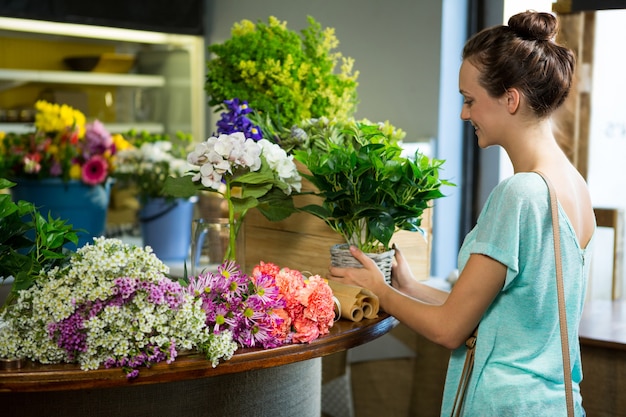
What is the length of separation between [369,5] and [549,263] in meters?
2.65

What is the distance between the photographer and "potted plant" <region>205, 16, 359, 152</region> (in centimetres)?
243

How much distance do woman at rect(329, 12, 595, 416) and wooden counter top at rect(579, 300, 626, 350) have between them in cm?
99

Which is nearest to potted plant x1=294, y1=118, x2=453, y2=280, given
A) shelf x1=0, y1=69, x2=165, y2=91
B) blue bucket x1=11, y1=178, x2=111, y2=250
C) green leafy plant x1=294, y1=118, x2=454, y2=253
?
green leafy plant x1=294, y1=118, x2=454, y2=253

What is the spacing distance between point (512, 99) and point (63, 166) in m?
2.37

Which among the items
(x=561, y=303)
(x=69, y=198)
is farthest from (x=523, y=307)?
(x=69, y=198)

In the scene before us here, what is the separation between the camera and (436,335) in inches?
66.5

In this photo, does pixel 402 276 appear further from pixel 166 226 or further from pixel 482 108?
pixel 166 226

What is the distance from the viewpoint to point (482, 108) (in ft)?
5.57

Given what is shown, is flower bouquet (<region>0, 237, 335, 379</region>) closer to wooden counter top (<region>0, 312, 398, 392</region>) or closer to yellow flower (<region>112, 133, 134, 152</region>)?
wooden counter top (<region>0, 312, 398, 392</region>)

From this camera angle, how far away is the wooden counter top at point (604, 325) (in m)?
2.65

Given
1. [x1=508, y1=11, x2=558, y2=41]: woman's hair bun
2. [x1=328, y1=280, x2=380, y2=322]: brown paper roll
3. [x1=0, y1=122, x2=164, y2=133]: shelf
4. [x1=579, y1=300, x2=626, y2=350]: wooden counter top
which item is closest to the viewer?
[x1=508, y1=11, x2=558, y2=41]: woman's hair bun

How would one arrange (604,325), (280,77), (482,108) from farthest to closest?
(604,325) → (280,77) → (482,108)

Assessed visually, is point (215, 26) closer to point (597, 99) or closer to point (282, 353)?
point (597, 99)

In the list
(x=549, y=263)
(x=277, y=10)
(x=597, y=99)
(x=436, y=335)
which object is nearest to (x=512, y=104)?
(x=549, y=263)
